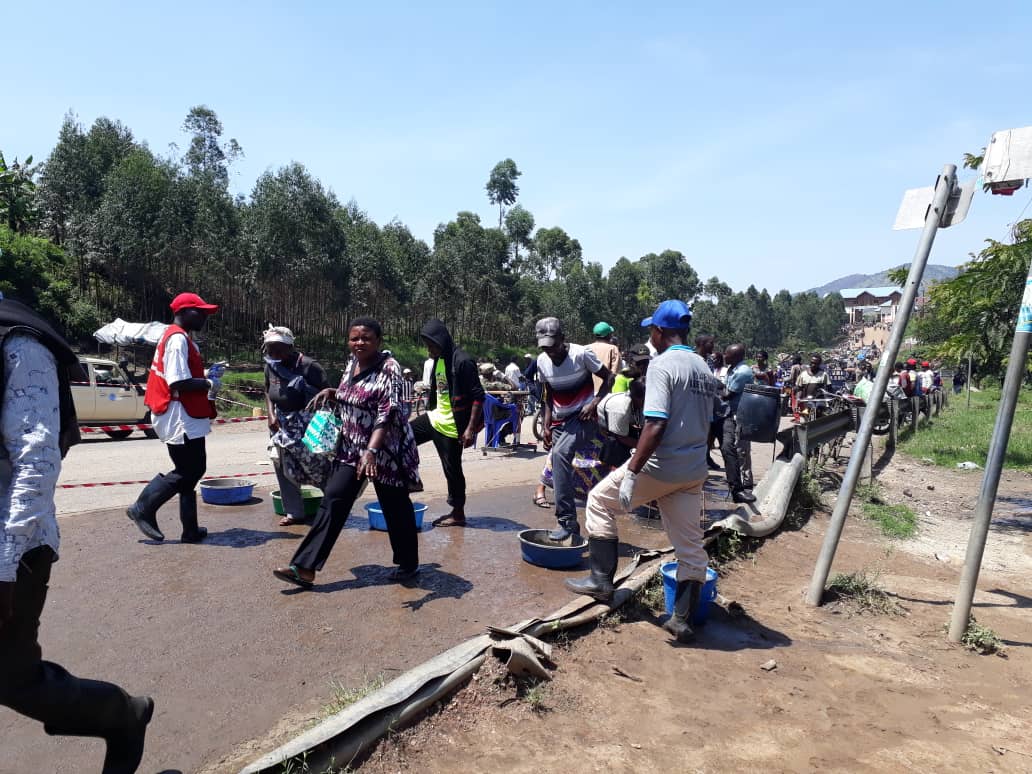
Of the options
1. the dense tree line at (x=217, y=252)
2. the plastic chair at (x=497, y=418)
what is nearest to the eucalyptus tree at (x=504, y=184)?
the dense tree line at (x=217, y=252)

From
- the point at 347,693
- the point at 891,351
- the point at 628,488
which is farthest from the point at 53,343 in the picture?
the point at 891,351

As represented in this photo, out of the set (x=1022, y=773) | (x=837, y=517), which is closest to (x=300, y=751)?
(x=1022, y=773)

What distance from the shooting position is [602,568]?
429 centimetres

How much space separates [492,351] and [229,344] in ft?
53.2

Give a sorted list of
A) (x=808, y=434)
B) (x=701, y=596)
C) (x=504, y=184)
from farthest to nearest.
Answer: (x=504, y=184) → (x=808, y=434) → (x=701, y=596)

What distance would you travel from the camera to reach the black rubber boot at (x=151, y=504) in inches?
211

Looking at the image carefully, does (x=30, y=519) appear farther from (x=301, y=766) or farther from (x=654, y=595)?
(x=654, y=595)

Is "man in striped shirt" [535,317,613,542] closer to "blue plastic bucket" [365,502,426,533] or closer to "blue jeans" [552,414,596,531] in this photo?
"blue jeans" [552,414,596,531]

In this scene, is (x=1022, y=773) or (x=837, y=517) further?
(x=837, y=517)

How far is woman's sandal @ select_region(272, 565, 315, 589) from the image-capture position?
4.36 meters

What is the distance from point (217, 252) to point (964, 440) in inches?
1020

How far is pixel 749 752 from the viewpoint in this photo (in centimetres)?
298

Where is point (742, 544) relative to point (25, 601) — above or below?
below

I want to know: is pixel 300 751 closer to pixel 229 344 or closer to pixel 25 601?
pixel 25 601
